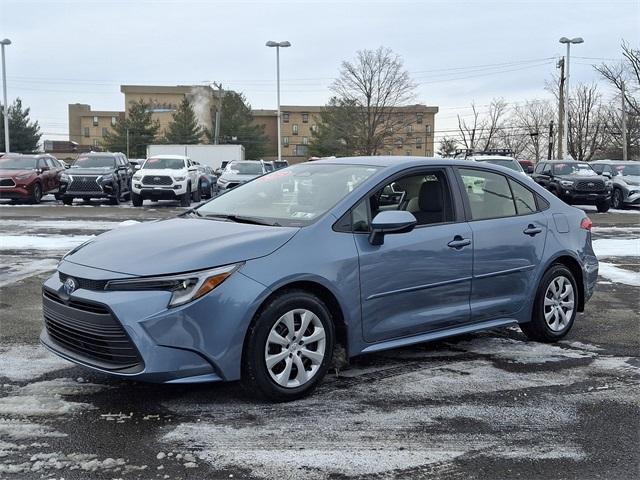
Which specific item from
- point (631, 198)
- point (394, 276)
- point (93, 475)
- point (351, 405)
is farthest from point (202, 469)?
point (631, 198)

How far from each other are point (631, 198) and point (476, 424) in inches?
863

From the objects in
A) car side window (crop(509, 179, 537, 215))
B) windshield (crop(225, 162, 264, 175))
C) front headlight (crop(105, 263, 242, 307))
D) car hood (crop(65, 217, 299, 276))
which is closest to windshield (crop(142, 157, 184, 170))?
windshield (crop(225, 162, 264, 175))

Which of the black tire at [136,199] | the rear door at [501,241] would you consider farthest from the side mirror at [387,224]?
the black tire at [136,199]

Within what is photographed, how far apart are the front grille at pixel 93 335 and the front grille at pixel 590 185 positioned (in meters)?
20.8

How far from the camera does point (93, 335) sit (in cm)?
395

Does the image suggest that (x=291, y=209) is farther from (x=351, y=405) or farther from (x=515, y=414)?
(x=515, y=414)

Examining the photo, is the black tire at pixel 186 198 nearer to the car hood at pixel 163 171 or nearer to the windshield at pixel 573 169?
the car hood at pixel 163 171

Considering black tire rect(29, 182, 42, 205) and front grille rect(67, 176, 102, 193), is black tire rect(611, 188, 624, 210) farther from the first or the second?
black tire rect(29, 182, 42, 205)

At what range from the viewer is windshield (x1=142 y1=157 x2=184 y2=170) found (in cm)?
2217

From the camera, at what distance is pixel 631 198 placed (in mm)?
23297

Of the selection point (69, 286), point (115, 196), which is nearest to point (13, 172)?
point (115, 196)

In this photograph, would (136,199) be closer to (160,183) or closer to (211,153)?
(160,183)

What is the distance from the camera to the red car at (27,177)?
2100cm

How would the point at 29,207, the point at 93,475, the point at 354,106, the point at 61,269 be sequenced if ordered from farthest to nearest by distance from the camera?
the point at 354,106, the point at 29,207, the point at 61,269, the point at 93,475
